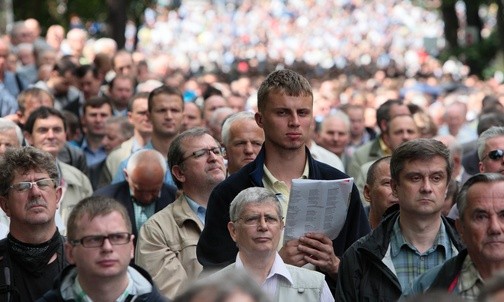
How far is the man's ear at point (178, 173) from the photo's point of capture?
1066cm

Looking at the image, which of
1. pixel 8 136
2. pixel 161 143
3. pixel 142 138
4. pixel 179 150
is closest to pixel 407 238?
pixel 179 150

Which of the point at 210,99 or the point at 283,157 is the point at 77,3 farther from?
the point at 283,157

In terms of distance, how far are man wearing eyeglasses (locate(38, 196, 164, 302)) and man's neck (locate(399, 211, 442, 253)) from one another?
1.77 meters

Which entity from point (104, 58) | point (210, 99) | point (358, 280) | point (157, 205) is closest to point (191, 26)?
point (104, 58)

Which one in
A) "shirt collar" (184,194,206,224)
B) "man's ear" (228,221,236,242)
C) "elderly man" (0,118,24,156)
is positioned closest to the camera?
"man's ear" (228,221,236,242)

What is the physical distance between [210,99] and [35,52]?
5.28 m

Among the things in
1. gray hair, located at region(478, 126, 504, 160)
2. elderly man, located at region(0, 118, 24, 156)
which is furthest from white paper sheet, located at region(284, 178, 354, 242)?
elderly man, located at region(0, 118, 24, 156)

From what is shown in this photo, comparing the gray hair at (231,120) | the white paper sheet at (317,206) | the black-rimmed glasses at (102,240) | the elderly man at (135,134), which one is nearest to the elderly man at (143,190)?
the gray hair at (231,120)

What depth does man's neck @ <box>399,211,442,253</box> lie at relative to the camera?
28.6ft

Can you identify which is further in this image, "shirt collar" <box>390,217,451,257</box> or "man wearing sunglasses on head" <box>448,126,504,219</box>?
"man wearing sunglasses on head" <box>448,126,504,219</box>

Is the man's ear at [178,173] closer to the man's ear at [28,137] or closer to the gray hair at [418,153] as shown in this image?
the gray hair at [418,153]

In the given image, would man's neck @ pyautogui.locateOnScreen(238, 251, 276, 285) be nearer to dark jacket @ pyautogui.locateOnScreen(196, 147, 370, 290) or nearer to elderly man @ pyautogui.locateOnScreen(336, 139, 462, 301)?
elderly man @ pyautogui.locateOnScreen(336, 139, 462, 301)

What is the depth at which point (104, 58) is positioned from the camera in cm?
2283

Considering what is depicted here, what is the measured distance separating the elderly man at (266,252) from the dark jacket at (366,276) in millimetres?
183
